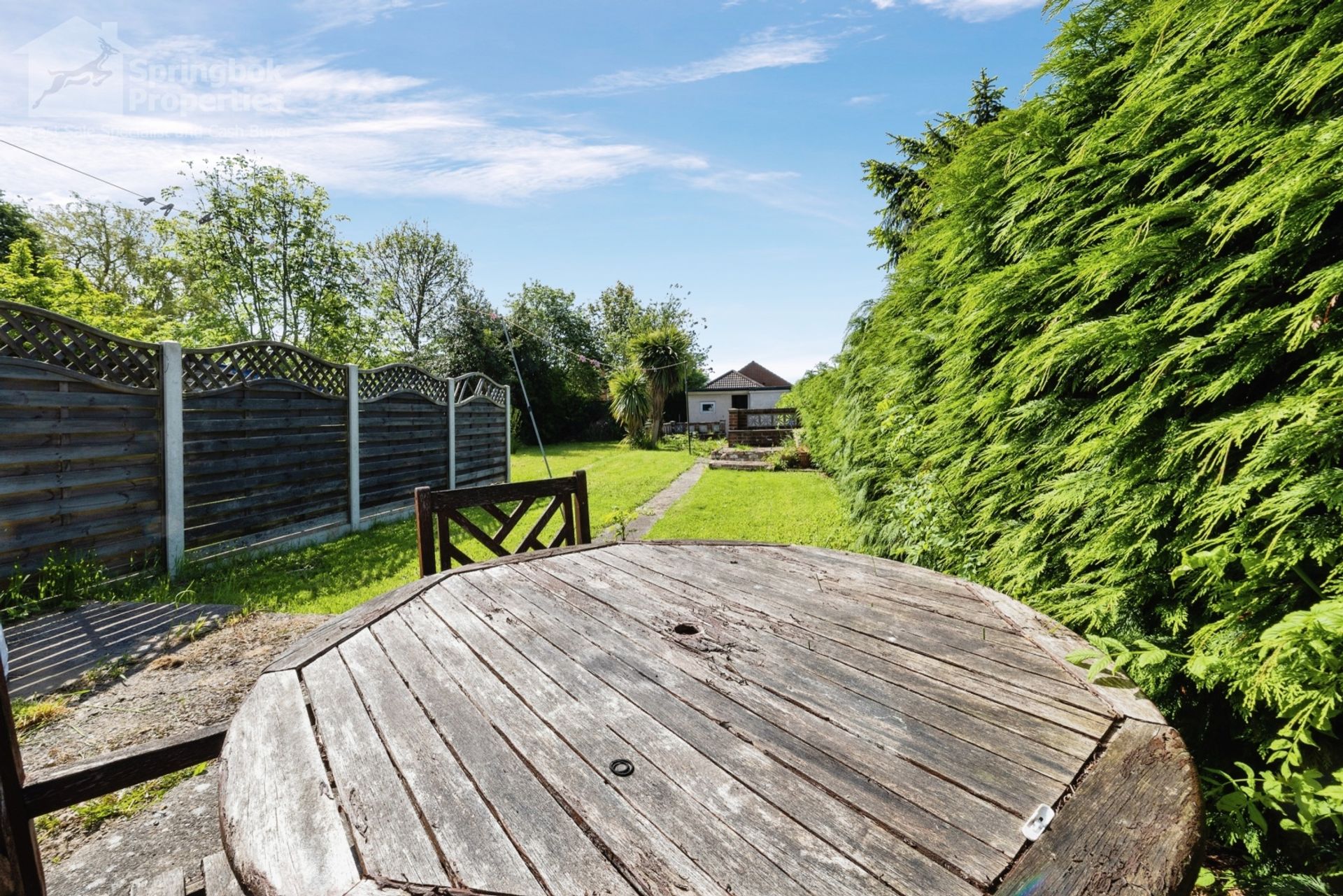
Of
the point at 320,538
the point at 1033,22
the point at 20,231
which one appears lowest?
the point at 320,538

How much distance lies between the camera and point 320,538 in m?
5.77

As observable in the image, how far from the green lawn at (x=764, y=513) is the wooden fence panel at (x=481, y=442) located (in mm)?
3517

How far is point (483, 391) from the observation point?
963 centimetres

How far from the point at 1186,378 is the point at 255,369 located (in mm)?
6691

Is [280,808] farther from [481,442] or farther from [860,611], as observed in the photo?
[481,442]

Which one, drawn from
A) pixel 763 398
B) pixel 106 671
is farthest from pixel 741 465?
pixel 763 398

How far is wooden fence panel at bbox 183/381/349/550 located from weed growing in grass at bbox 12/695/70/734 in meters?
2.45

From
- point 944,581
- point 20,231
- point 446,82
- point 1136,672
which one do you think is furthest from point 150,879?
point 20,231

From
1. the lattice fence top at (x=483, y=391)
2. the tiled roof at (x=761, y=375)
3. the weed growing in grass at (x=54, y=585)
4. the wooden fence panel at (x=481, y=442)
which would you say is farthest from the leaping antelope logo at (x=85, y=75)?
the tiled roof at (x=761, y=375)

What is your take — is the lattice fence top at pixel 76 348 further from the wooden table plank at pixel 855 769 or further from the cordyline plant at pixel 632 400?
the cordyline plant at pixel 632 400

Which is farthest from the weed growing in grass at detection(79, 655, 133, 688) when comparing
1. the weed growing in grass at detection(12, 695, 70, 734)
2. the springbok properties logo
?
the springbok properties logo

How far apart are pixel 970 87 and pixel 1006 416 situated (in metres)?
5.81

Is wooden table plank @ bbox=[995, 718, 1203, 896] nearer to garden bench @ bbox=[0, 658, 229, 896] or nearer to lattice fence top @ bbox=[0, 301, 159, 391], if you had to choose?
garden bench @ bbox=[0, 658, 229, 896]

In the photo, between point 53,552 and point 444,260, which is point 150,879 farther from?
point 444,260
